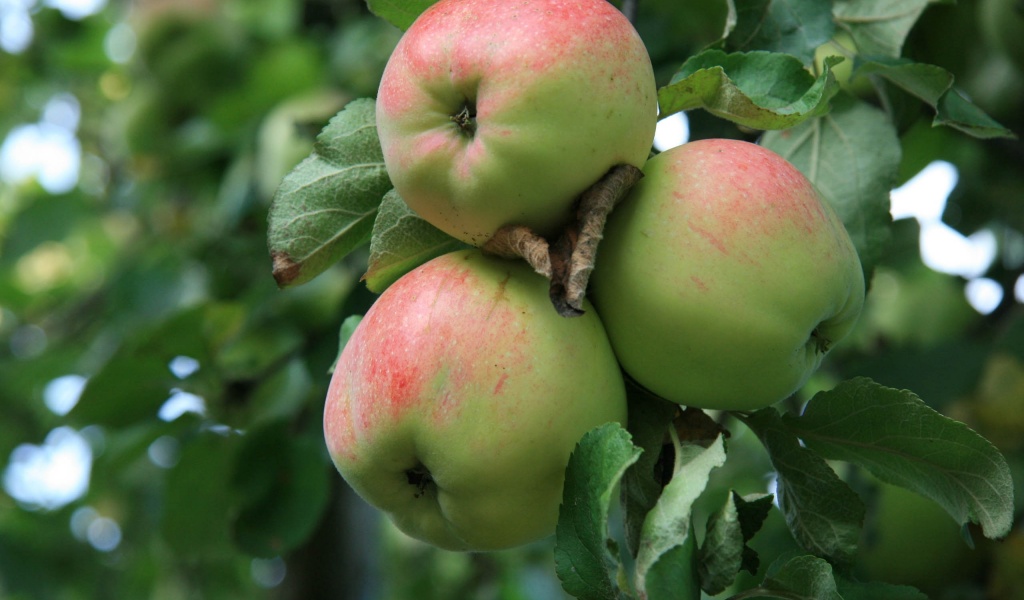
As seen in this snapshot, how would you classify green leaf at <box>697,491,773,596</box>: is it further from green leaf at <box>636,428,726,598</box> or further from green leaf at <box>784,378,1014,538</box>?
green leaf at <box>784,378,1014,538</box>

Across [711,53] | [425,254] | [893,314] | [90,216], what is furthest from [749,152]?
[90,216]

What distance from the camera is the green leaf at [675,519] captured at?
629mm

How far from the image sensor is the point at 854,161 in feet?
3.26

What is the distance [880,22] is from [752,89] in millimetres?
334

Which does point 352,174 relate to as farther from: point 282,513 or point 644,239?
point 282,513

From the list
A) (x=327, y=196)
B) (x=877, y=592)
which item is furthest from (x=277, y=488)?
(x=877, y=592)

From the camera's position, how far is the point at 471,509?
2.33 ft

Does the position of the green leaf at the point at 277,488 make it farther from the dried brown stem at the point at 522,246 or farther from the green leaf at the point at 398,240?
the dried brown stem at the point at 522,246

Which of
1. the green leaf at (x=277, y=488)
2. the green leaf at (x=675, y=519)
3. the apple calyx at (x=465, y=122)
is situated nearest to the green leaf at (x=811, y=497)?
the green leaf at (x=675, y=519)

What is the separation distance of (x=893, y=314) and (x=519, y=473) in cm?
148

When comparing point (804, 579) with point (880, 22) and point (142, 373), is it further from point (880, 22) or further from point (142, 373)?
point (142, 373)

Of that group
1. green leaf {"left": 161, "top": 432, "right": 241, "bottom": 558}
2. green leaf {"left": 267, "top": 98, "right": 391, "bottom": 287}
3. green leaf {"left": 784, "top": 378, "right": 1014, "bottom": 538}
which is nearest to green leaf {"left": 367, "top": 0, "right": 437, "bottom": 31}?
green leaf {"left": 267, "top": 98, "right": 391, "bottom": 287}

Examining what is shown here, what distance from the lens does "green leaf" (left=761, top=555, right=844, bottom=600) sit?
26.8 inches

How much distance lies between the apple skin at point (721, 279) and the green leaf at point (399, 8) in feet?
0.88
